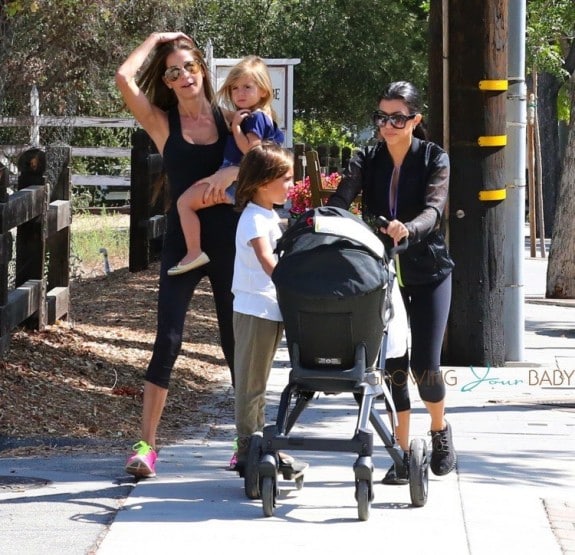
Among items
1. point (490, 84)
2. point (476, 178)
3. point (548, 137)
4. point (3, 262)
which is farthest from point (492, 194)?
A: point (548, 137)

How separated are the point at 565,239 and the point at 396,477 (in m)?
10.3

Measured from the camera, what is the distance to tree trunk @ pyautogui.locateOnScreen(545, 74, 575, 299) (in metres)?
15.9

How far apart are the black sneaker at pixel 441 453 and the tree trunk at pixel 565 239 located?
9747mm

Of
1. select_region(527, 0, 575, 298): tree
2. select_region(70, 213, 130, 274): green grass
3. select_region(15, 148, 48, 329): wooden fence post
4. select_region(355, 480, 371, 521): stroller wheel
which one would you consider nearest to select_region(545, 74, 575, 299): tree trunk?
select_region(527, 0, 575, 298): tree

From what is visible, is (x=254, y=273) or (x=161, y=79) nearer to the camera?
(x=254, y=273)

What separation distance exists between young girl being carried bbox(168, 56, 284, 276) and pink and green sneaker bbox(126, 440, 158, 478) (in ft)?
2.57

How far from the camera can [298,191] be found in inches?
516

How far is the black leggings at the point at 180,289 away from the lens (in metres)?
6.35

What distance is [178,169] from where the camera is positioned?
21.0 ft

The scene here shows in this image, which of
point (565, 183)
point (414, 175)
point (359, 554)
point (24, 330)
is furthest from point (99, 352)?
point (565, 183)

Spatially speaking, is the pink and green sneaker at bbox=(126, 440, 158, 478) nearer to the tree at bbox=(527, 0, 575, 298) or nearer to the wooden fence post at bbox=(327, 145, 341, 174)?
the tree at bbox=(527, 0, 575, 298)

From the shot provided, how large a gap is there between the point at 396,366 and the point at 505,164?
418cm

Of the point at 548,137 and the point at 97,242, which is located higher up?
the point at 548,137

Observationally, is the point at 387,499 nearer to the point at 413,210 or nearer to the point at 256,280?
the point at 256,280
